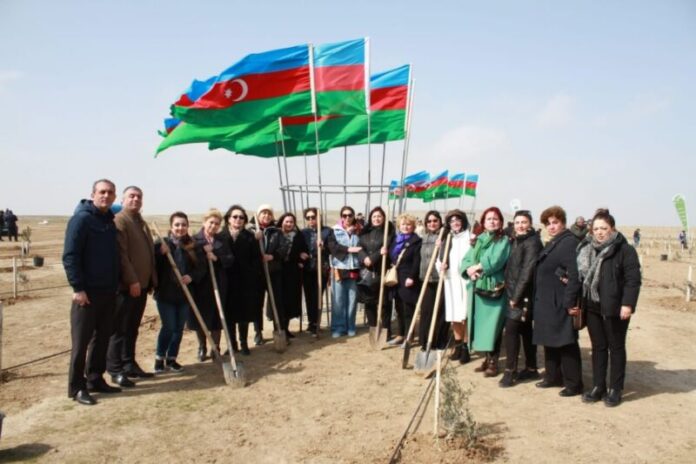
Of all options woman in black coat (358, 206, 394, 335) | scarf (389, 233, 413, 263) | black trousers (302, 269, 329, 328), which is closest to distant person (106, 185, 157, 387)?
black trousers (302, 269, 329, 328)

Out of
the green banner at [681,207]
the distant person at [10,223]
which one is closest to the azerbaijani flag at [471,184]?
the green banner at [681,207]

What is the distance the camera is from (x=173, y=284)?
5.95 meters

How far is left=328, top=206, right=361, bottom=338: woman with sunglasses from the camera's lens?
7.58 metres

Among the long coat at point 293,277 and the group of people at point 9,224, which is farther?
the group of people at point 9,224

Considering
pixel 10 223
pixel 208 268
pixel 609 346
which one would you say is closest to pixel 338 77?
pixel 208 268

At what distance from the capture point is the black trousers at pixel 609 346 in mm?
4852

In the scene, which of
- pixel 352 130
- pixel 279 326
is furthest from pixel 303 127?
pixel 279 326

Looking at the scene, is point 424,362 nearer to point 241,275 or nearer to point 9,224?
point 241,275

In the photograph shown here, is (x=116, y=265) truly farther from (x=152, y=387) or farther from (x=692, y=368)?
(x=692, y=368)

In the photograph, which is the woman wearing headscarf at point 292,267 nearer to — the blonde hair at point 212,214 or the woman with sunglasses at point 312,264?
the woman with sunglasses at point 312,264

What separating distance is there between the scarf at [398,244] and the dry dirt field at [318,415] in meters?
1.39

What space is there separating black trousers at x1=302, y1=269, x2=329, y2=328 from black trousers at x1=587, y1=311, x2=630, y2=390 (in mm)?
4220

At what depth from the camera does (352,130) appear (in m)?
9.03

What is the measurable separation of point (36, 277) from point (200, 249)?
41.1ft
